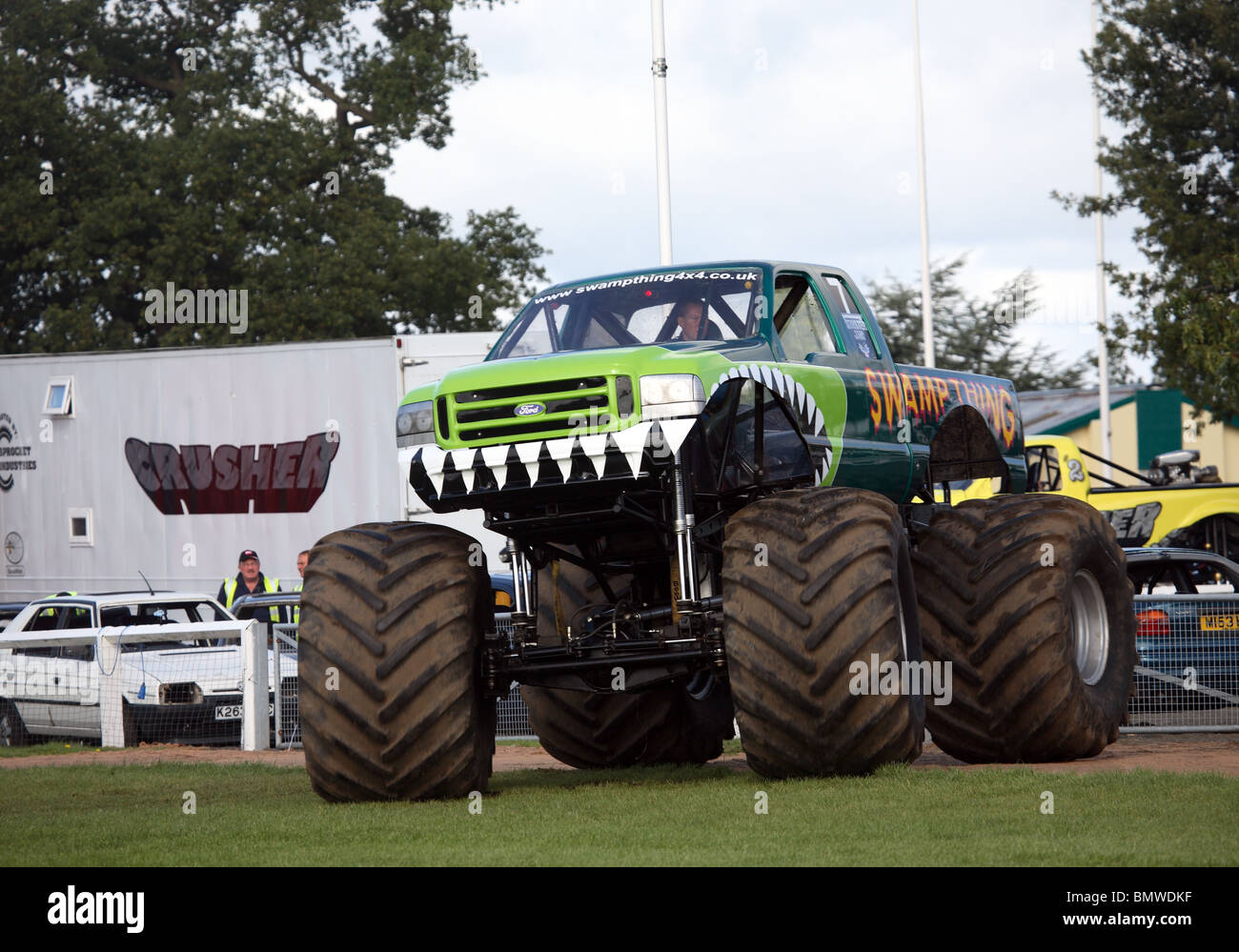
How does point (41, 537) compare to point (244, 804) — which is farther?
point (41, 537)

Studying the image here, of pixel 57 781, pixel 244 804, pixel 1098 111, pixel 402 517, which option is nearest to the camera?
pixel 244 804

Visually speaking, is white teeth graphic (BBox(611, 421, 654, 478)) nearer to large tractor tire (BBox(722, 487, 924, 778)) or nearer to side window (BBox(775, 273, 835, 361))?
large tractor tire (BBox(722, 487, 924, 778))

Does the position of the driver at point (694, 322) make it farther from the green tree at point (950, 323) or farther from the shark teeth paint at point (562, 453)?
the green tree at point (950, 323)

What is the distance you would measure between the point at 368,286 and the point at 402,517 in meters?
22.9

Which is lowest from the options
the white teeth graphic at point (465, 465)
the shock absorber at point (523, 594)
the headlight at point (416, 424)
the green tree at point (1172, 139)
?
the shock absorber at point (523, 594)

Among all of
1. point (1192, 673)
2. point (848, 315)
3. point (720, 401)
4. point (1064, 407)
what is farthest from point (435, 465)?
point (1064, 407)

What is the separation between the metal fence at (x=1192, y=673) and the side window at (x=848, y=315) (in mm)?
4536

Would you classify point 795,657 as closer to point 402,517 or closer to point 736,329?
point 736,329

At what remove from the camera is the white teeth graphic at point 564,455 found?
8562 mm

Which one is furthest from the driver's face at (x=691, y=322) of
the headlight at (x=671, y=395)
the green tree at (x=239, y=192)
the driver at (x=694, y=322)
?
the green tree at (x=239, y=192)

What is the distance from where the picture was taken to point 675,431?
851 cm

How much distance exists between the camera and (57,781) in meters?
12.0
